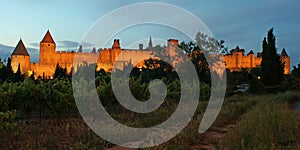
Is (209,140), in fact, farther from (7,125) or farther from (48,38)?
(48,38)

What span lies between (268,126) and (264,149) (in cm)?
172

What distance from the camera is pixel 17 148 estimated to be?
5.25m

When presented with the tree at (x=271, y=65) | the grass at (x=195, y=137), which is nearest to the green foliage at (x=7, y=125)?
→ the grass at (x=195, y=137)

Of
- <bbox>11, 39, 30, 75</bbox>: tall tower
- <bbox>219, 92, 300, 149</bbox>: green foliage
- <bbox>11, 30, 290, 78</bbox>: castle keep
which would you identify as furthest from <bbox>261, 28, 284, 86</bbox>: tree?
<bbox>11, 39, 30, 75</bbox>: tall tower

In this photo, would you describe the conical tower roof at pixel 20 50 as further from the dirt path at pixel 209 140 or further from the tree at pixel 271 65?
the dirt path at pixel 209 140

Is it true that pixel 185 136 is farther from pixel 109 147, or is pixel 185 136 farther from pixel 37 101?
pixel 37 101

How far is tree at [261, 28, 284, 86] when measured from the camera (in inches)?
912

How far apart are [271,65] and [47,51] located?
4882cm

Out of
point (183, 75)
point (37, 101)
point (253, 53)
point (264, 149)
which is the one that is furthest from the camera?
point (253, 53)

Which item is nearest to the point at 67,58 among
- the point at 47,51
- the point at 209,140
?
the point at 47,51

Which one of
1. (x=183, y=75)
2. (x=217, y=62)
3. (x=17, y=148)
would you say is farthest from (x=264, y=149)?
(x=217, y=62)

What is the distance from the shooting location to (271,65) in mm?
23172

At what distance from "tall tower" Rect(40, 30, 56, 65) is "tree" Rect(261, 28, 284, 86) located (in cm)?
4771

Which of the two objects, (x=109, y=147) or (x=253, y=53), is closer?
(x=109, y=147)
